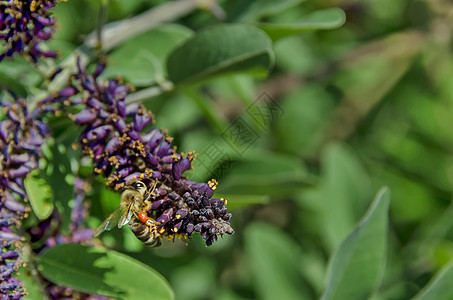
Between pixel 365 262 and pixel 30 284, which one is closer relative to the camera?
pixel 30 284

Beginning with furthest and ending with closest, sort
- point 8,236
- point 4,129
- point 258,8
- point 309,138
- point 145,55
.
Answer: point 309,138
point 258,8
point 145,55
point 4,129
point 8,236

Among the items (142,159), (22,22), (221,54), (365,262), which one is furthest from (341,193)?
(22,22)

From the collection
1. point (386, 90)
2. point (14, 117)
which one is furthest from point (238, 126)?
point (386, 90)

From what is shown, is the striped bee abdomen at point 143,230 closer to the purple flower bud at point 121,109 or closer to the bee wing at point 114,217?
the bee wing at point 114,217

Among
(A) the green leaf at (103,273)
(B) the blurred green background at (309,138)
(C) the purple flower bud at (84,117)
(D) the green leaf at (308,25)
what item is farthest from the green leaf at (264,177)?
(C) the purple flower bud at (84,117)

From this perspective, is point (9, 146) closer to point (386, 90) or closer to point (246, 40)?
point (246, 40)

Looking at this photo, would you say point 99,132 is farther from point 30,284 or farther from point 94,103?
point 30,284
